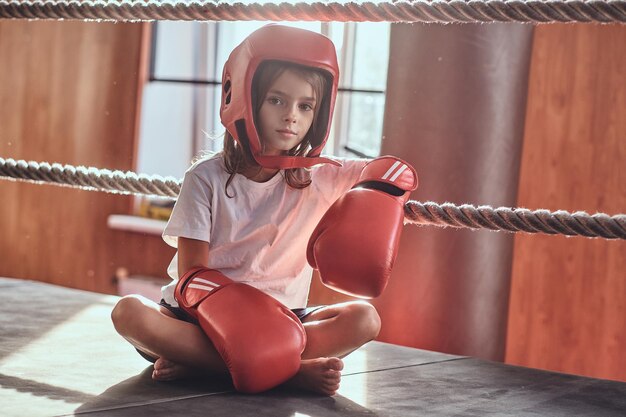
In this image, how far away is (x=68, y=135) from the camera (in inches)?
178

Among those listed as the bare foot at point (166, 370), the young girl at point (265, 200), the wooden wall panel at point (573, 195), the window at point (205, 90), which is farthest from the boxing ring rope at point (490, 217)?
the window at point (205, 90)

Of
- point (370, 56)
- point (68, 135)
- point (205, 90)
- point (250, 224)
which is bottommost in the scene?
point (250, 224)

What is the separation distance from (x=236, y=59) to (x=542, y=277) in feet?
7.05

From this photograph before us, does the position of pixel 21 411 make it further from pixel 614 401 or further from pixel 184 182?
pixel 614 401

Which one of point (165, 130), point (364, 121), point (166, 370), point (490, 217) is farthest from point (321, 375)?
point (165, 130)

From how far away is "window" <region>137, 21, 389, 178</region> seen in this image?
3.87 m

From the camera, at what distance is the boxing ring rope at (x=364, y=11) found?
123 centimetres

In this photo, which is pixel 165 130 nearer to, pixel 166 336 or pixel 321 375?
pixel 166 336

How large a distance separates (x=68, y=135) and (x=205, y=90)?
2.50ft

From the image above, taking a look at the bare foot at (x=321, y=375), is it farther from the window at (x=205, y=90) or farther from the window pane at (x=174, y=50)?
the window pane at (x=174, y=50)

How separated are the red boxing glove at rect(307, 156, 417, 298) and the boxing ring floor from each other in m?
0.15

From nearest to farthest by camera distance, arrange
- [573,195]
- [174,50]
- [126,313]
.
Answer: [126,313] < [573,195] < [174,50]

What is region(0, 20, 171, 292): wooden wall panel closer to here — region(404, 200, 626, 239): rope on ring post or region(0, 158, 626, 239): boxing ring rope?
region(0, 158, 626, 239): boxing ring rope

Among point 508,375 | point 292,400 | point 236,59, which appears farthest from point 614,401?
point 236,59
